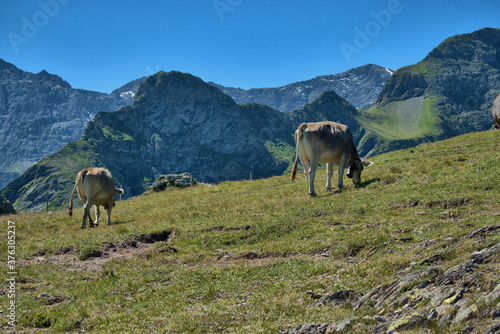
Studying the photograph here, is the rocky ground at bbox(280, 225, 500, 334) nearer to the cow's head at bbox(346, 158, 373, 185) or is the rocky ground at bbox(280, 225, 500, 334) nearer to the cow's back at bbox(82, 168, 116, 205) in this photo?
the cow's head at bbox(346, 158, 373, 185)

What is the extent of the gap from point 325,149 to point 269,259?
12789 millimetres

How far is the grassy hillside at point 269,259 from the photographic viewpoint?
9570 mm

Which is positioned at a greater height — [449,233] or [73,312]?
[449,233]

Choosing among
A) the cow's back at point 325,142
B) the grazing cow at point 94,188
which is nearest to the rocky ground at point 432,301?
the cow's back at point 325,142

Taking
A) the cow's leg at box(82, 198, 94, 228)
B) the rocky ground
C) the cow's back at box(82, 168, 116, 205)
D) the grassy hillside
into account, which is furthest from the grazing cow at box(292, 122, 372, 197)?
the rocky ground

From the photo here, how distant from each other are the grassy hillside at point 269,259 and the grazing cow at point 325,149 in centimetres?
153

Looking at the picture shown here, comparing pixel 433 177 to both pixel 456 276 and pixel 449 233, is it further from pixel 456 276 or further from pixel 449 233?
pixel 456 276

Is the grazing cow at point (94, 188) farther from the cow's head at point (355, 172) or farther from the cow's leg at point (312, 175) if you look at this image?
the cow's head at point (355, 172)

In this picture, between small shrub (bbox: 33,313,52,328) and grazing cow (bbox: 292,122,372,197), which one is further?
grazing cow (bbox: 292,122,372,197)

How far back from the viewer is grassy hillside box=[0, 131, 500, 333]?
9570 millimetres

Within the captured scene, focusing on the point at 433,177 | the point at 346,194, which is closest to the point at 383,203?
the point at 346,194

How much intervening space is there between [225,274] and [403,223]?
7.43 m

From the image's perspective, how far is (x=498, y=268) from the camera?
7.85 meters

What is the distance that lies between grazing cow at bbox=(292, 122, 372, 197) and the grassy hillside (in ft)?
5.03
